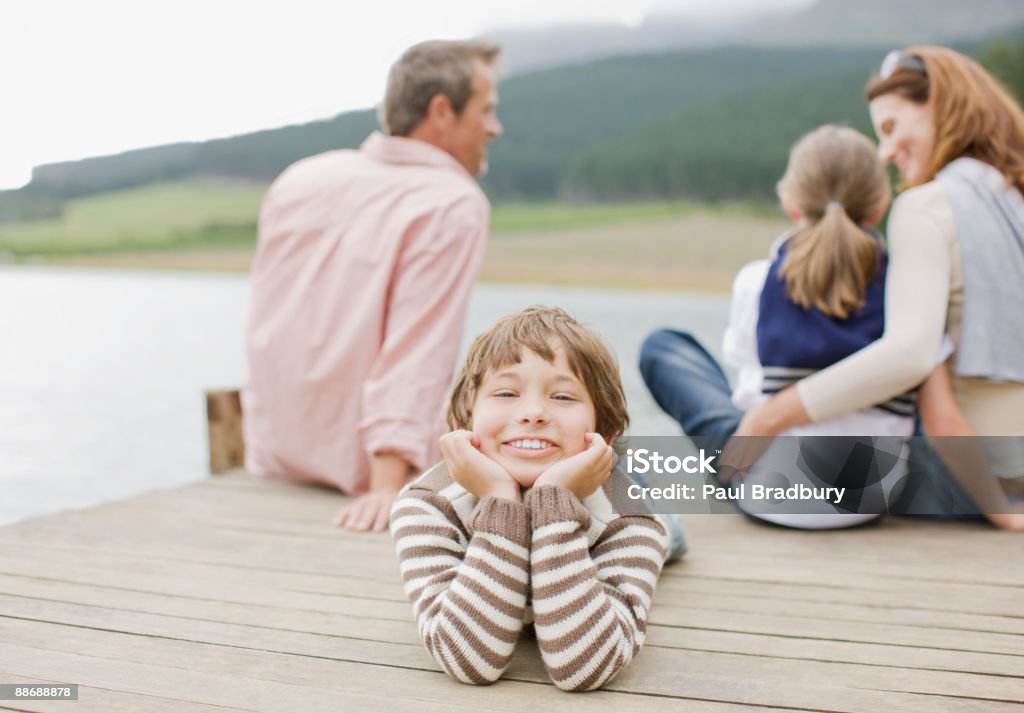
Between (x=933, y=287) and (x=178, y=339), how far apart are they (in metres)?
17.3

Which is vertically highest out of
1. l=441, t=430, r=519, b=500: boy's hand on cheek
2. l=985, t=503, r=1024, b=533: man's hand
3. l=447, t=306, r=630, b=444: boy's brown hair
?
l=447, t=306, r=630, b=444: boy's brown hair

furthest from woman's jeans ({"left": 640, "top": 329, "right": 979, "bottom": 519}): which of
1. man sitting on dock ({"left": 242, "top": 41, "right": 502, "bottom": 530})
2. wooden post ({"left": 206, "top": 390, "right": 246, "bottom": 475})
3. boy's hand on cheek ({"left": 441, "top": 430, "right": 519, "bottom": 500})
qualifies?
wooden post ({"left": 206, "top": 390, "right": 246, "bottom": 475})

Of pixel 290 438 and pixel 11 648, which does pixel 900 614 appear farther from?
pixel 290 438

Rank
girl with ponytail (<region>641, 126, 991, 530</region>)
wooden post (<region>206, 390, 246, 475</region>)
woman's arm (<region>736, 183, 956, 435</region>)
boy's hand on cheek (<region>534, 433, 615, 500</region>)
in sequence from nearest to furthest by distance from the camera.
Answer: boy's hand on cheek (<region>534, 433, 615, 500</region>) < woman's arm (<region>736, 183, 956, 435</region>) < girl with ponytail (<region>641, 126, 991, 530</region>) < wooden post (<region>206, 390, 246, 475</region>)

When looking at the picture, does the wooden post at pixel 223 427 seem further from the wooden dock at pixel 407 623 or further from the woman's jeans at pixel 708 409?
the woman's jeans at pixel 708 409

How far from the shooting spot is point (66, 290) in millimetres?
33250

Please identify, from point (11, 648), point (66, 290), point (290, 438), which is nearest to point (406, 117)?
point (290, 438)

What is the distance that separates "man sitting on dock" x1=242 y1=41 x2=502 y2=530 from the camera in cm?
272

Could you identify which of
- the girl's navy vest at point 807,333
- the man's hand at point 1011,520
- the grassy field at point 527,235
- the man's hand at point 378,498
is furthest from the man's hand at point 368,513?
the grassy field at point 527,235

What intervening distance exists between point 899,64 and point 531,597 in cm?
186

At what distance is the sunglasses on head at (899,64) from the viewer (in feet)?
8.58

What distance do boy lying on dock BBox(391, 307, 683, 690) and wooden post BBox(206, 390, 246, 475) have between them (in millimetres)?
1828

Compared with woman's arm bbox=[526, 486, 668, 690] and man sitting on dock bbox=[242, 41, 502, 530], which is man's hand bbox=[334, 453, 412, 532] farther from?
woman's arm bbox=[526, 486, 668, 690]

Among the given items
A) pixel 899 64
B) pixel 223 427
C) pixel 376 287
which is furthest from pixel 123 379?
pixel 899 64
